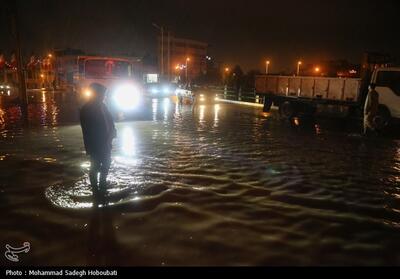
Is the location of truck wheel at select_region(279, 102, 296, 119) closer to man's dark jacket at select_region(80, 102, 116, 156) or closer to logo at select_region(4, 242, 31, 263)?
man's dark jacket at select_region(80, 102, 116, 156)

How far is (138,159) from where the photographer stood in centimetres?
902

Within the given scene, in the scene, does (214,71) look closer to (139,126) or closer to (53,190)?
(139,126)

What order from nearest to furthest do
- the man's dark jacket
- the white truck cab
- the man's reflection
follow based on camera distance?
the man's reflection → the man's dark jacket → the white truck cab

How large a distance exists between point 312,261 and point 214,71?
78141mm

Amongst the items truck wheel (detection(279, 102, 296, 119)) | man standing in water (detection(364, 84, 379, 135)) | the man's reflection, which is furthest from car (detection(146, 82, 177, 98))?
the man's reflection

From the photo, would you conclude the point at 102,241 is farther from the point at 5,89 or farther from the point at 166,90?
the point at 5,89

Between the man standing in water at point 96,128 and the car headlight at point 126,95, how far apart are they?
37.7 ft

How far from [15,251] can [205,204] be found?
9.57 ft

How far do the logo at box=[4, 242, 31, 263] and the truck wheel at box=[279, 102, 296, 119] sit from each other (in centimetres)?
1650

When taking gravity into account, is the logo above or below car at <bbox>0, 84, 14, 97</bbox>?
below

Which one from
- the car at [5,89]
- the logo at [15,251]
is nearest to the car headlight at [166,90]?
the car at [5,89]

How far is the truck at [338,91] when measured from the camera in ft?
47.1

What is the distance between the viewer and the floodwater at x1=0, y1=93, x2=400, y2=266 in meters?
4.33

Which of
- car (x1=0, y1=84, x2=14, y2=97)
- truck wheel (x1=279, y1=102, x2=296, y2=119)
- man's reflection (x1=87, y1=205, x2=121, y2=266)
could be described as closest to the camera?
man's reflection (x1=87, y1=205, x2=121, y2=266)
